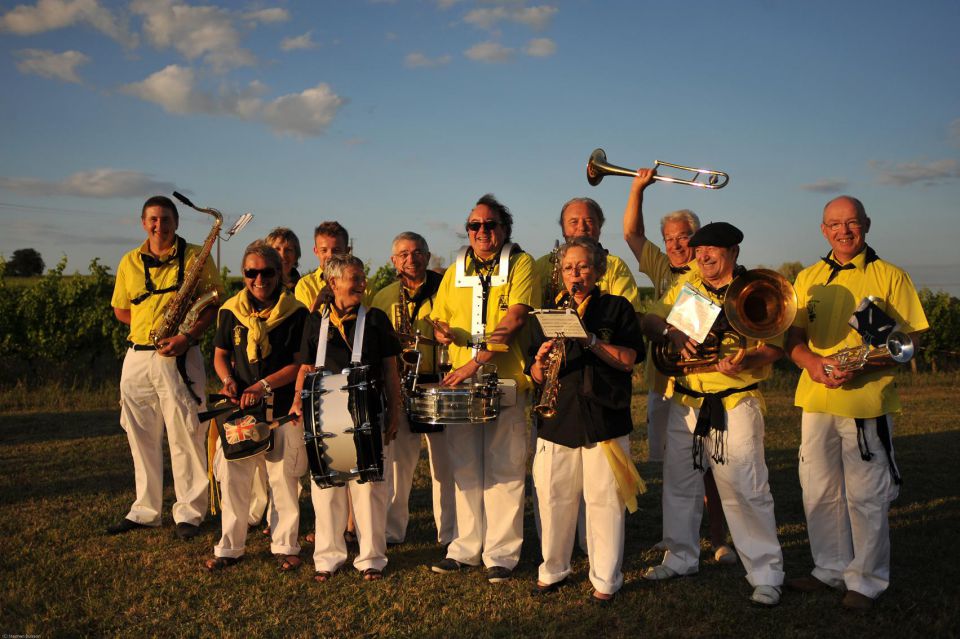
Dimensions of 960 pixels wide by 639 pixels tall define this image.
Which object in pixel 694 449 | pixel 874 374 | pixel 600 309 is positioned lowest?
pixel 694 449

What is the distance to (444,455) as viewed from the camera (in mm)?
6230

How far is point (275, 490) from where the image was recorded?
18.5 feet

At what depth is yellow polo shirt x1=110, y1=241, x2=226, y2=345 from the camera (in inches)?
255

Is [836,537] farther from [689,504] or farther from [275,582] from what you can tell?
[275,582]

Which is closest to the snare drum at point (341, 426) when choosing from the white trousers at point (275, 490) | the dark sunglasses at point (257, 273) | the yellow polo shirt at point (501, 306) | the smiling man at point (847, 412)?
the white trousers at point (275, 490)

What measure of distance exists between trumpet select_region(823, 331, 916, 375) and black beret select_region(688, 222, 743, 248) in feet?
3.20

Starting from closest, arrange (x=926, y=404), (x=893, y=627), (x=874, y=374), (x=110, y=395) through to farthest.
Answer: (x=893, y=627)
(x=874, y=374)
(x=110, y=395)
(x=926, y=404)

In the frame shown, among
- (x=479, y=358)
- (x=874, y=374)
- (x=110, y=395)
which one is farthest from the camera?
(x=110, y=395)

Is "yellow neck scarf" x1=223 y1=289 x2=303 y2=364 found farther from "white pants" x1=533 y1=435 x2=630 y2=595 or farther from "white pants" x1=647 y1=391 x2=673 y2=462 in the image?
"white pants" x1=647 y1=391 x2=673 y2=462

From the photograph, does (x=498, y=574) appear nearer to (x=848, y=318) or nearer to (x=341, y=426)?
(x=341, y=426)

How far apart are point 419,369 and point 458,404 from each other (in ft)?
3.07

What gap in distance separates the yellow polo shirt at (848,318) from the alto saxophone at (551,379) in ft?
5.37

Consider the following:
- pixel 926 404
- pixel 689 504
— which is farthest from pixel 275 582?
pixel 926 404

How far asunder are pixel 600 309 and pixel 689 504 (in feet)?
5.11
